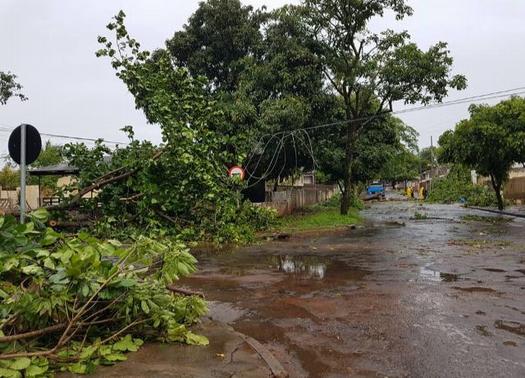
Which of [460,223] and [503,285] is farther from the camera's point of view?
[460,223]

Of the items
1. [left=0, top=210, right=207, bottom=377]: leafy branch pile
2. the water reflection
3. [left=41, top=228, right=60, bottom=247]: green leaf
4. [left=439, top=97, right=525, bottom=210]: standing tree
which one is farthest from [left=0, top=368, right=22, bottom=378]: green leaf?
[left=439, top=97, right=525, bottom=210]: standing tree

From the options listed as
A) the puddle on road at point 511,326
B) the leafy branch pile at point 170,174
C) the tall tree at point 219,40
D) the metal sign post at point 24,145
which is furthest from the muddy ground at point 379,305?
the tall tree at point 219,40

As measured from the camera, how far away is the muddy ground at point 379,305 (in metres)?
5.34

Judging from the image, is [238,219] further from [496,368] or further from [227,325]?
[496,368]

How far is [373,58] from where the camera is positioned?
24.0 metres

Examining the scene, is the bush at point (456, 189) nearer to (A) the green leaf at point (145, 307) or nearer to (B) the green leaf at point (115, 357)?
(A) the green leaf at point (145, 307)

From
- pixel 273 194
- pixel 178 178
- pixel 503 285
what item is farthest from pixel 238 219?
pixel 273 194

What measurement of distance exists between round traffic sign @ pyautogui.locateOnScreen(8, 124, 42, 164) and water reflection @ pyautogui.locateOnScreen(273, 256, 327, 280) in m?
6.25

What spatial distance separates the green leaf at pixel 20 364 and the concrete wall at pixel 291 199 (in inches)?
751

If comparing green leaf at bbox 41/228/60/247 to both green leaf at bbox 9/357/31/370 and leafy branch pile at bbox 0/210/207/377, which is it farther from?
green leaf at bbox 9/357/31/370

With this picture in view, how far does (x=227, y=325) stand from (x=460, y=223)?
20.3m

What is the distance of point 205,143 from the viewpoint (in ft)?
24.0

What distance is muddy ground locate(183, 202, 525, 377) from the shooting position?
5.34m

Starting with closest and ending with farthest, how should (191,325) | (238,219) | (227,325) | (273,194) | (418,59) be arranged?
(191,325), (227,325), (238,219), (418,59), (273,194)
